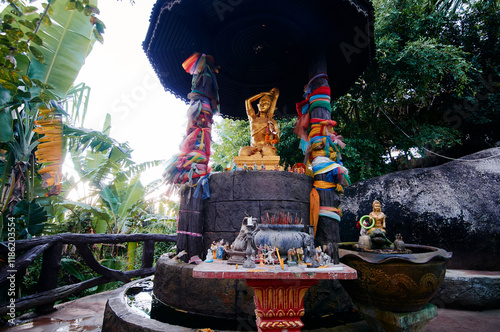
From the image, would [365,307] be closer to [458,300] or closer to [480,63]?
[458,300]

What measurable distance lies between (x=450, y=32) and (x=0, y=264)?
16282 mm

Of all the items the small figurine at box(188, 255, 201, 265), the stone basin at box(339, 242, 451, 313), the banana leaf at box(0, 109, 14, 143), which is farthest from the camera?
the banana leaf at box(0, 109, 14, 143)

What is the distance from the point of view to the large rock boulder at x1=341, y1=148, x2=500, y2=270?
20.2 ft

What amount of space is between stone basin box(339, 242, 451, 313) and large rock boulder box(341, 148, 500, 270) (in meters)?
4.21

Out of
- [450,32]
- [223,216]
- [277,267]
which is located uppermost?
[450,32]

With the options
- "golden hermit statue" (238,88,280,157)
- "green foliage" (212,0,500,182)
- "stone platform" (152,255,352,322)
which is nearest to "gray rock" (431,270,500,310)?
"stone platform" (152,255,352,322)

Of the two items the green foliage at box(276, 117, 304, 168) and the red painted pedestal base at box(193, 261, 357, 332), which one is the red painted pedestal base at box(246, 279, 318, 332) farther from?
the green foliage at box(276, 117, 304, 168)

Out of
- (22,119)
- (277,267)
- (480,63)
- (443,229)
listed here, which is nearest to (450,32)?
(480,63)

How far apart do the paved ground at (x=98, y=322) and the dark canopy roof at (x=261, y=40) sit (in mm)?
5476

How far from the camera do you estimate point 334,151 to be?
516 centimetres

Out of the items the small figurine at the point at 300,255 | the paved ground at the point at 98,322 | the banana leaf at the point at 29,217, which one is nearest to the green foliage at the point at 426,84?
the paved ground at the point at 98,322

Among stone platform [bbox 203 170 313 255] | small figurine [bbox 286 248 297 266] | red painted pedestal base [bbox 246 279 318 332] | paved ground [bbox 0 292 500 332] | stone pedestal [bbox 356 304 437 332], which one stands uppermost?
stone platform [bbox 203 170 313 255]

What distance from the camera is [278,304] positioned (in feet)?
8.65

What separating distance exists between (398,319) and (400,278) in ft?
1.57
